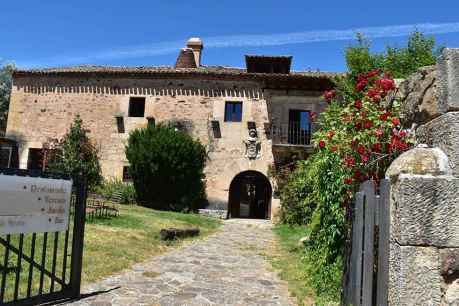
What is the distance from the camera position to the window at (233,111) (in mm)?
20141

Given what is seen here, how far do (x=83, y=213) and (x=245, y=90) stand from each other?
16.0 m

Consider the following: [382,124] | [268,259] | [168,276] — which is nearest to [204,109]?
[268,259]

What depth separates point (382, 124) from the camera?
4176mm

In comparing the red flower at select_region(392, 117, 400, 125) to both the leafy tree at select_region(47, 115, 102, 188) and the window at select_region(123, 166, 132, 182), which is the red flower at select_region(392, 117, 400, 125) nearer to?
Answer: the leafy tree at select_region(47, 115, 102, 188)

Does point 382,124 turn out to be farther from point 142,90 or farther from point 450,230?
point 142,90

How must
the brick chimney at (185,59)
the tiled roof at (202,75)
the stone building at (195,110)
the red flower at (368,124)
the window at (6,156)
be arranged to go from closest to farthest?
1. the red flower at (368,124)
2. the tiled roof at (202,75)
3. the stone building at (195,110)
4. the window at (6,156)
5. the brick chimney at (185,59)

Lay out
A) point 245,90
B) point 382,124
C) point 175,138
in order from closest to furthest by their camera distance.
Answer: point 382,124, point 175,138, point 245,90

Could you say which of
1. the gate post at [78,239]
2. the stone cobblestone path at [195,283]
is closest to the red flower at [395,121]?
the stone cobblestone path at [195,283]

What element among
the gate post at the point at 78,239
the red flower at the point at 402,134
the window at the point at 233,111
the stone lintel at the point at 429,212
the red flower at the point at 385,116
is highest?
the window at the point at 233,111

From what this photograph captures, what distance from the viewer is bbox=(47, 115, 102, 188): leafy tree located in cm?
1909

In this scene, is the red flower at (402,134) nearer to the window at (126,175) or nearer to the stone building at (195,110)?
the stone building at (195,110)

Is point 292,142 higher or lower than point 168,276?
higher

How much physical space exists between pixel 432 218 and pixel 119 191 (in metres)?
17.8

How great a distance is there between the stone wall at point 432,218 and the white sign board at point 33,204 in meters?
3.10
